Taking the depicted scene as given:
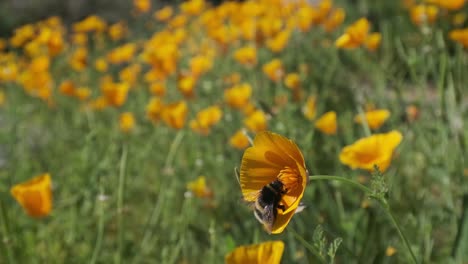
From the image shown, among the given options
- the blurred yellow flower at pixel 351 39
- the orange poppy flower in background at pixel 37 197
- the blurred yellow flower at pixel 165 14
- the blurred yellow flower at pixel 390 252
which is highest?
the blurred yellow flower at pixel 351 39

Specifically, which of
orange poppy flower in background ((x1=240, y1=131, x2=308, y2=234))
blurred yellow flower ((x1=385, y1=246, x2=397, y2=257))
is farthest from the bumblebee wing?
blurred yellow flower ((x1=385, y1=246, x2=397, y2=257))

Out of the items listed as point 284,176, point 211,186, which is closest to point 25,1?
point 211,186

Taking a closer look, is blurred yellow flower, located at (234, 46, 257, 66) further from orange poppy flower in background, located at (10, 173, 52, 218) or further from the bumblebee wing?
the bumblebee wing

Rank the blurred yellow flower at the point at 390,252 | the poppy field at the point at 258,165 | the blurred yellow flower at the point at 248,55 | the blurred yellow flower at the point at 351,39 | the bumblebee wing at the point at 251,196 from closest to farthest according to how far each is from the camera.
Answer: the bumblebee wing at the point at 251,196
the poppy field at the point at 258,165
the blurred yellow flower at the point at 390,252
the blurred yellow flower at the point at 351,39
the blurred yellow flower at the point at 248,55

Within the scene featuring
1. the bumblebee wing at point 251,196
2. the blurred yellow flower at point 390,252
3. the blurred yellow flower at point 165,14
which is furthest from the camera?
the blurred yellow flower at point 165,14

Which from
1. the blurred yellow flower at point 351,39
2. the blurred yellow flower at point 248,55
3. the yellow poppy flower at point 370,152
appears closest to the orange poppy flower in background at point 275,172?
the yellow poppy flower at point 370,152

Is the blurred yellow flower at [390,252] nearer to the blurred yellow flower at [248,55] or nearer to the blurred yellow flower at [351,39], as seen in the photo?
the blurred yellow flower at [351,39]

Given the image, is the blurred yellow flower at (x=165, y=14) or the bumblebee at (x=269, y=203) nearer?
the bumblebee at (x=269, y=203)
